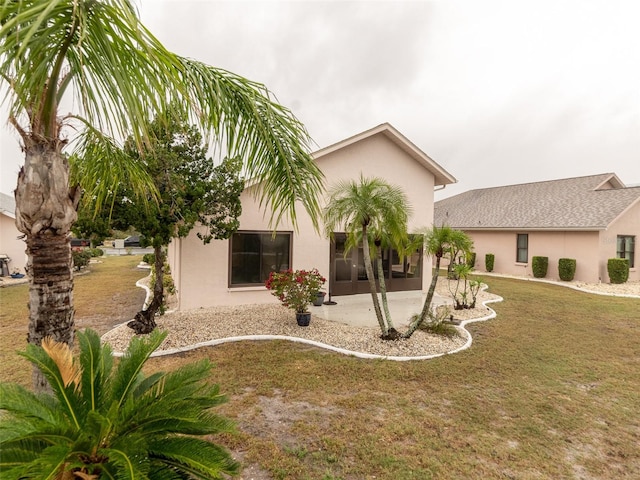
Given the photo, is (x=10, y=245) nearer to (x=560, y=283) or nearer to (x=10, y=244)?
(x=10, y=244)

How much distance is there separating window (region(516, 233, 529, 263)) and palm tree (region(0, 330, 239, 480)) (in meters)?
23.9

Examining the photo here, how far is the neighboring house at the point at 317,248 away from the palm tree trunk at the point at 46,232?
6887 millimetres

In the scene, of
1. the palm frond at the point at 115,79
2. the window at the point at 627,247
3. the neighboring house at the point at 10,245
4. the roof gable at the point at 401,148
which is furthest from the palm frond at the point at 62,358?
the window at the point at 627,247

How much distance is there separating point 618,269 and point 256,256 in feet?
65.4

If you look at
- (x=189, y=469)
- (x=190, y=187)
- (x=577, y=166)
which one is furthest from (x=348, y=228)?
(x=577, y=166)

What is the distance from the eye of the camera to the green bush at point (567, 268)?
60.8 feet

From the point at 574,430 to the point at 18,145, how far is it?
24.9ft

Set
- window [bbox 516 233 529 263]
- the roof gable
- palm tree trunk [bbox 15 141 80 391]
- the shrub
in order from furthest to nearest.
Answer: window [bbox 516 233 529 263] < the roof gable < the shrub < palm tree trunk [bbox 15 141 80 391]

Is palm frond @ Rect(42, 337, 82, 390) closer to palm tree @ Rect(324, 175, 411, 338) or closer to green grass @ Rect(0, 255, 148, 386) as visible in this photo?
green grass @ Rect(0, 255, 148, 386)

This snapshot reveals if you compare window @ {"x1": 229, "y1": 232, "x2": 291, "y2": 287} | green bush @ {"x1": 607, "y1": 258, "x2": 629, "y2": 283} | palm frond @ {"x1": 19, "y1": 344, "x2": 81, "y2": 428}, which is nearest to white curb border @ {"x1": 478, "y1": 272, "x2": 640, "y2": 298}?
green bush @ {"x1": 607, "y1": 258, "x2": 629, "y2": 283}

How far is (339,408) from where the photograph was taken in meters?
4.98

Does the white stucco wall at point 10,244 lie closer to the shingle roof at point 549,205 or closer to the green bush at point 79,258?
the green bush at point 79,258

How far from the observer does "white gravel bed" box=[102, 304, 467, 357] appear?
758 cm

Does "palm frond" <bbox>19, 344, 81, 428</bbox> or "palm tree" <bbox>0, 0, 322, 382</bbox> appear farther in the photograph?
"palm frond" <bbox>19, 344, 81, 428</bbox>
